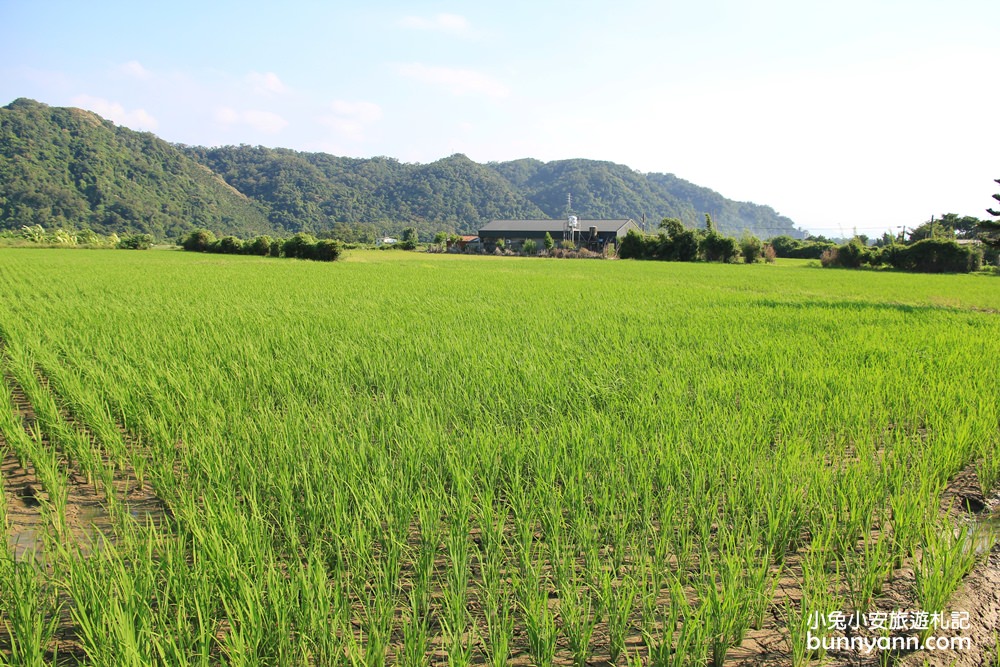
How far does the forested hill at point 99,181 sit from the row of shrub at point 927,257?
2419 inches

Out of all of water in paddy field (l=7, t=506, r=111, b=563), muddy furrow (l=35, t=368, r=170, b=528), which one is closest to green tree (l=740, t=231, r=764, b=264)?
muddy furrow (l=35, t=368, r=170, b=528)

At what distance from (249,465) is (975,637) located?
9.13 feet

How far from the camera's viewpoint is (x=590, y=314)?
324 inches

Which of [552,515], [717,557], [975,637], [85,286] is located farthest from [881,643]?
[85,286]

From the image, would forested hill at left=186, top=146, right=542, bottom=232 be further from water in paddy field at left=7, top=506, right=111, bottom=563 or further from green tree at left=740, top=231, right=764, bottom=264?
water in paddy field at left=7, top=506, right=111, bottom=563

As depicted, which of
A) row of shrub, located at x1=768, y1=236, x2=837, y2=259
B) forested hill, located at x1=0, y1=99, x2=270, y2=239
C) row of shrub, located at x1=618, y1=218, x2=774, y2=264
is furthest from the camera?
forested hill, located at x1=0, y1=99, x2=270, y2=239

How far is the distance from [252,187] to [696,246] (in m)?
73.7

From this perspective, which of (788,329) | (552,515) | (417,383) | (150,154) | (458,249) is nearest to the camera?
(552,515)

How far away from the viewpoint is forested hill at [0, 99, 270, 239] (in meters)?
52.0

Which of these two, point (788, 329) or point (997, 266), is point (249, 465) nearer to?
point (788, 329)

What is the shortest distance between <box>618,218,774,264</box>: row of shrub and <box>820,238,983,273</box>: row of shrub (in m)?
6.18

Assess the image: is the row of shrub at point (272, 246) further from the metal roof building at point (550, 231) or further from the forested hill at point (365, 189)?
the forested hill at point (365, 189)

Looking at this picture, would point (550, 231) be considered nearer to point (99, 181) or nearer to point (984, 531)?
point (99, 181)

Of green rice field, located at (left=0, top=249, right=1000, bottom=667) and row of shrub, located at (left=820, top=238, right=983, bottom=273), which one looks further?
row of shrub, located at (left=820, top=238, right=983, bottom=273)
